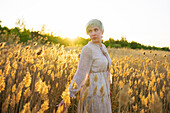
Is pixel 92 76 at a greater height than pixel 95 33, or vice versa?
pixel 95 33

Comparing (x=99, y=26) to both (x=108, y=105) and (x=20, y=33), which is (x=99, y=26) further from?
(x=20, y=33)

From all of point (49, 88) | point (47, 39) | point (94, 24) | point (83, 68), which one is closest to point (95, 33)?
point (94, 24)

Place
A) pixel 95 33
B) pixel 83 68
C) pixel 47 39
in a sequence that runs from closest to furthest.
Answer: pixel 83 68 < pixel 95 33 < pixel 47 39

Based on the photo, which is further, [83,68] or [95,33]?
[95,33]

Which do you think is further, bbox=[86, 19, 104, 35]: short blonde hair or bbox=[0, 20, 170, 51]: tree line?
bbox=[0, 20, 170, 51]: tree line

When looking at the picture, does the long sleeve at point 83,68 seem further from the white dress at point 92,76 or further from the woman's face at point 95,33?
the woman's face at point 95,33

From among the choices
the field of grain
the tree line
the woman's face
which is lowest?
the field of grain

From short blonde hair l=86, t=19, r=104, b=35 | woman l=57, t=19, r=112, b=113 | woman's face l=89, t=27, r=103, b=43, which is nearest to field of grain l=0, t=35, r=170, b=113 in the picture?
woman l=57, t=19, r=112, b=113

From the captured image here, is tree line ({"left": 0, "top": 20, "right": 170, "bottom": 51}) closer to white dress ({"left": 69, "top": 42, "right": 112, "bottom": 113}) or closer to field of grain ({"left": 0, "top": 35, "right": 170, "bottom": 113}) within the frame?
field of grain ({"left": 0, "top": 35, "right": 170, "bottom": 113})

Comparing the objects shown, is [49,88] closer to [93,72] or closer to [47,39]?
[93,72]

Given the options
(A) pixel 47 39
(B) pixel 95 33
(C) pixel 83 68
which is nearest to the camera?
(C) pixel 83 68

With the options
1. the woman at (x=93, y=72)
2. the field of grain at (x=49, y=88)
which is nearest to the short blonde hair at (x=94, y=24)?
the woman at (x=93, y=72)

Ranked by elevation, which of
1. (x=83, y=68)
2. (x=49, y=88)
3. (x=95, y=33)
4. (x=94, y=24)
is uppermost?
(x=94, y=24)

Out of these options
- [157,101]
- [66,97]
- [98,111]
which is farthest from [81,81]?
[157,101]
